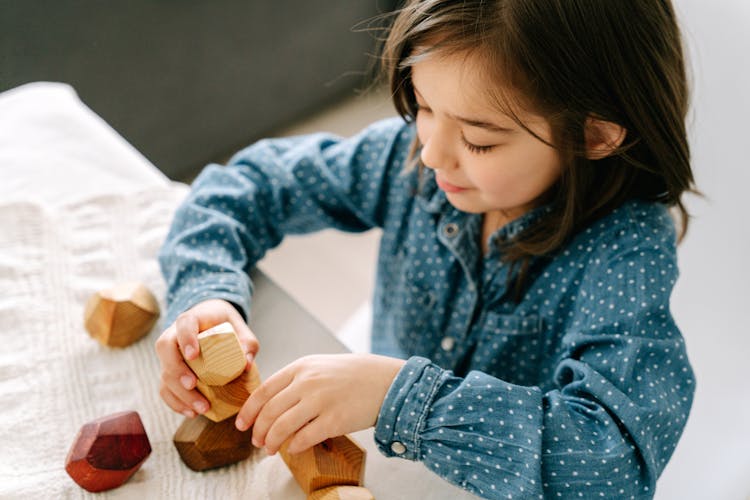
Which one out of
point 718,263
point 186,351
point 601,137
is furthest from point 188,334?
point 718,263

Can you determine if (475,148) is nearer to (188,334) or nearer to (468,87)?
(468,87)

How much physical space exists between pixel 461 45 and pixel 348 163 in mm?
240

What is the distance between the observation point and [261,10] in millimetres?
1643

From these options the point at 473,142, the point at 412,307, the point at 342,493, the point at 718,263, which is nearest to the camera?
the point at 342,493

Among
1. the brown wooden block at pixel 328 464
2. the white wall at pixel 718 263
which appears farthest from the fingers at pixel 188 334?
the white wall at pixel 718 263

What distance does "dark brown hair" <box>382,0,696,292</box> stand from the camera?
0.56 meters

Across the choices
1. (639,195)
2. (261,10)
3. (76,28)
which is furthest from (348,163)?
(261,10)

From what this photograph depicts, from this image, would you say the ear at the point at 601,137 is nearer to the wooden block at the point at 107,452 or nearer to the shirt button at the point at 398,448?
the shirt button at the point at 398,448

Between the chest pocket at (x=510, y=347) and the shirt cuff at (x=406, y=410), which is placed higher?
the shirt cuff at (x=406, y=410)

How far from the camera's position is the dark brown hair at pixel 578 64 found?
0.56 meters

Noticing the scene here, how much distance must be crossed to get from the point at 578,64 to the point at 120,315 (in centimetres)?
42

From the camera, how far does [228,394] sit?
543 millimetres

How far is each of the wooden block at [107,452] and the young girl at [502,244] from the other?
4 cm

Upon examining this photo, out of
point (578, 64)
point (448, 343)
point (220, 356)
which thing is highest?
point (578, 64)
